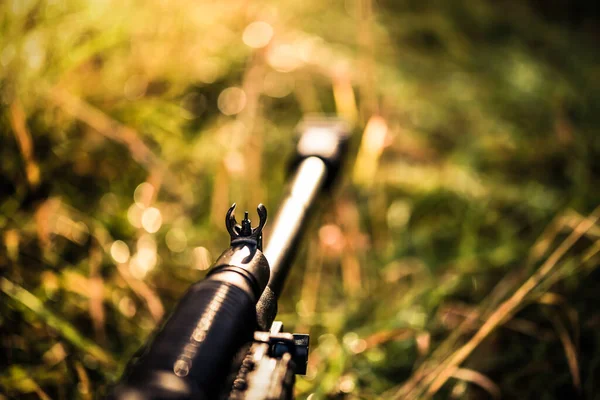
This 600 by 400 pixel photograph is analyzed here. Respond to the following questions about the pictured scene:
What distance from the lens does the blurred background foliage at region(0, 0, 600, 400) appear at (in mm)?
1391

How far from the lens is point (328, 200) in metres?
1.89

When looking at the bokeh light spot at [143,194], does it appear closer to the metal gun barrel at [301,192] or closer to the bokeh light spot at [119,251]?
the bokeh light spot at [119,251]

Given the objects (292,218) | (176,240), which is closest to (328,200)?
(176,240)

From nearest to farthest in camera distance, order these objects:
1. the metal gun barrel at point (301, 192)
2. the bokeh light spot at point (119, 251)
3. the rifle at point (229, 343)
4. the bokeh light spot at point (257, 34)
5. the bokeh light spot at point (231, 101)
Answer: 1. the rifle at point (229, 343)
2. the metal gun barrel at point (301, 192)
3. the bokeh light spot at point (119, 251)
4. the bokeh light spot at point (231, 101)
5. the bokeh light spot at point (257, 34)

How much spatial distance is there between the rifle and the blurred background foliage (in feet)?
1.56

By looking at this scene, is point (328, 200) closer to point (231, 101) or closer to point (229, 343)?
point (231, 101)

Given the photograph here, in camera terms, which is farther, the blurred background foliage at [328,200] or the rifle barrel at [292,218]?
the blurred background foliage at [328,200]

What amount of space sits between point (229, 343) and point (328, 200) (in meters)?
1.17

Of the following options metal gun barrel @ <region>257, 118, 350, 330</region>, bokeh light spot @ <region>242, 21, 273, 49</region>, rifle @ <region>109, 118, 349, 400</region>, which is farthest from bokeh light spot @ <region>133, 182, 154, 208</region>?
bokeh light spot @ <region>242, 21, 273, 49</region>

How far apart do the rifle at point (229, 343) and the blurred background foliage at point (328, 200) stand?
1.56 feet

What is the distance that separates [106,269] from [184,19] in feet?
4.56

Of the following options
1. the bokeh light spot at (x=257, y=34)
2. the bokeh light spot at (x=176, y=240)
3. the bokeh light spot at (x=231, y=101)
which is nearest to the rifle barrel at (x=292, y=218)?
the bokeh light spot at (x=176, y=240)

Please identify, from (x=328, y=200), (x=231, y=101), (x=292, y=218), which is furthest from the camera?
(x=231, y=101)

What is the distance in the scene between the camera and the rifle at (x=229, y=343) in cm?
68
